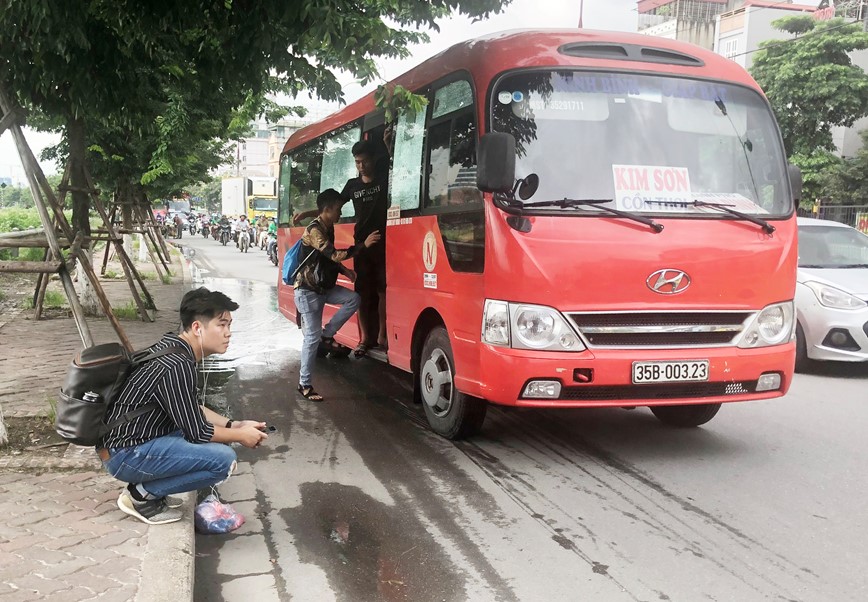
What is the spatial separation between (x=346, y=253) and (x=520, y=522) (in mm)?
3619

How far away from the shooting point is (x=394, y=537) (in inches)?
166

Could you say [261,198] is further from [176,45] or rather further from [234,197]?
[176,45]

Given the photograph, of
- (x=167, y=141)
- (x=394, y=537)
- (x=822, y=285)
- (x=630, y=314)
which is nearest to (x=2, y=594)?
(x=394, y=537)

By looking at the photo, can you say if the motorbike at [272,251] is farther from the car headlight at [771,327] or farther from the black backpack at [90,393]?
the black backpack at [90,393]

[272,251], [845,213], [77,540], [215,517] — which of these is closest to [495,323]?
[215,517]

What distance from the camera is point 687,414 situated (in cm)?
643

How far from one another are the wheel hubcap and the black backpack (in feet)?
8.55

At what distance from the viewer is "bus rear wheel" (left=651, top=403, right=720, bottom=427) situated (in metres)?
6.28

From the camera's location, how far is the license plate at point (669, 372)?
5.08 meters

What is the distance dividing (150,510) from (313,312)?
3568mm

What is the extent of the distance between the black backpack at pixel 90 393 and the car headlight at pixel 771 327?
3.71 metres

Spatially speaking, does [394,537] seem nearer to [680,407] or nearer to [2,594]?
[2,594]

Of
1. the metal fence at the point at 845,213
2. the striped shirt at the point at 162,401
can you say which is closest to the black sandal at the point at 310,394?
the striped shirt at the point at 162,401

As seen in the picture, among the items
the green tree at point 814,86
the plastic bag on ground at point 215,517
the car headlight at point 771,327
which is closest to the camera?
the plastic bag on ground at point 215,517
